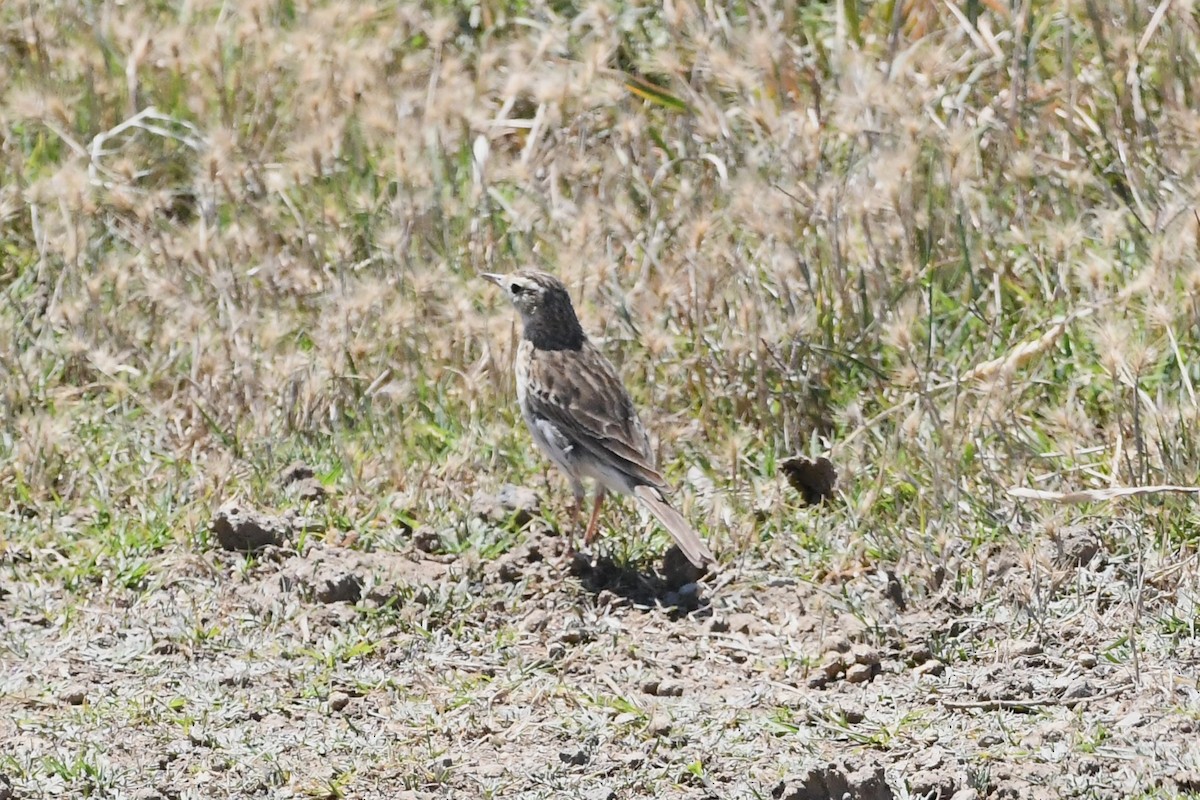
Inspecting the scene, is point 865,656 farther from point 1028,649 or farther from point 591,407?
point 591,407

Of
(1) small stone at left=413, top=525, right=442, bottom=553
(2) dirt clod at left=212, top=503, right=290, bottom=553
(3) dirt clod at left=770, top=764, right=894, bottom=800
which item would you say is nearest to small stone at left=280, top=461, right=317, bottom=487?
(2) dirt clod at left=212, top=503, right=290, bottom=553

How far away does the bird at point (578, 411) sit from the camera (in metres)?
6.04

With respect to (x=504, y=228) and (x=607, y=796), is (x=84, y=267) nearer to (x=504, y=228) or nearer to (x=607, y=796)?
(x=504, y=228)

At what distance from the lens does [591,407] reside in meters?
6.32

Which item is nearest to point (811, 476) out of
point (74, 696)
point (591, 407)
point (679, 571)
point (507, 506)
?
point (679, 571)

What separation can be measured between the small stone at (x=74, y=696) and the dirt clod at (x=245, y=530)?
932 millimetres

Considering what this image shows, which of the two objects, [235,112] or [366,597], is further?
[235,112]

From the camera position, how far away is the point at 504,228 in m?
Result: 8.22

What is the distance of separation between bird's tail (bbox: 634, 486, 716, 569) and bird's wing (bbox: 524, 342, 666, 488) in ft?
0.13

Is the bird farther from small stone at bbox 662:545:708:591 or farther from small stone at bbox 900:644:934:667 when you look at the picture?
small stone at bbox 900:644:934:667

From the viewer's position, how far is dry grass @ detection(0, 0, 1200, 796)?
20.4 ft

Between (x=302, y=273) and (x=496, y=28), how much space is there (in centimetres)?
267

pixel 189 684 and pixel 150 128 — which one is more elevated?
pixel 150 128

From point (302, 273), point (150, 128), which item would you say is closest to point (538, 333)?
point (302, 273)
